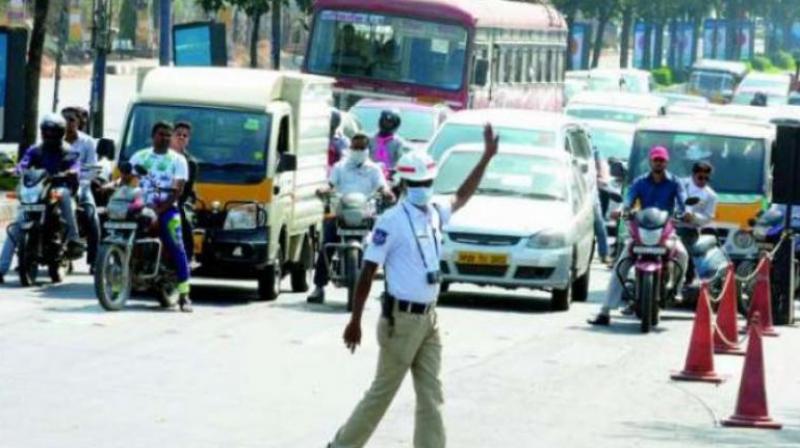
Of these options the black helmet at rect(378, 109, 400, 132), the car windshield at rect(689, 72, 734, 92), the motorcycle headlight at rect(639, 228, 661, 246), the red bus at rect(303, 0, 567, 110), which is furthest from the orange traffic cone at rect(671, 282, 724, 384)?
the car windshield at rect(689, 72, 734, 92)

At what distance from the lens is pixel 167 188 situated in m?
22.1

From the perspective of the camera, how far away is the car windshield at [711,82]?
80625mm

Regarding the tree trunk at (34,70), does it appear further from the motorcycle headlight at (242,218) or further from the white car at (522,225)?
the motorcycle headlight at (242,218)

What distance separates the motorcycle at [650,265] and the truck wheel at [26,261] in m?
5.42

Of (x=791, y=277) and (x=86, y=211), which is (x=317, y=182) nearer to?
(x=86, y=211)

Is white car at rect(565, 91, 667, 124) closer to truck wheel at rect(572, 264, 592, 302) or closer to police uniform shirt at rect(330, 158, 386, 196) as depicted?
truck wheel at rect(572, 264, 592, 302)

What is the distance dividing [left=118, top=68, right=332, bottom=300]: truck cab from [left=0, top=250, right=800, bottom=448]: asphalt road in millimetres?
513

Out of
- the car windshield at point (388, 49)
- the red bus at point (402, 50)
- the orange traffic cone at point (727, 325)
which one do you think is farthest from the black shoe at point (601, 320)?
the car windshield at point (388, 49)

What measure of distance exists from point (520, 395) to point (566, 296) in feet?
25.8

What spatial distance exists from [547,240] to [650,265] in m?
1.54

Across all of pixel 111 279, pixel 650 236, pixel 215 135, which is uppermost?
pixel 215 135

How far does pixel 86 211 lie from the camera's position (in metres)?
25.0

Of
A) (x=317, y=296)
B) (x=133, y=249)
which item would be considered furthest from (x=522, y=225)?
(x=133, y=249)

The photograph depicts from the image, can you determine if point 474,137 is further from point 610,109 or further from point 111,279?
point 610,109
